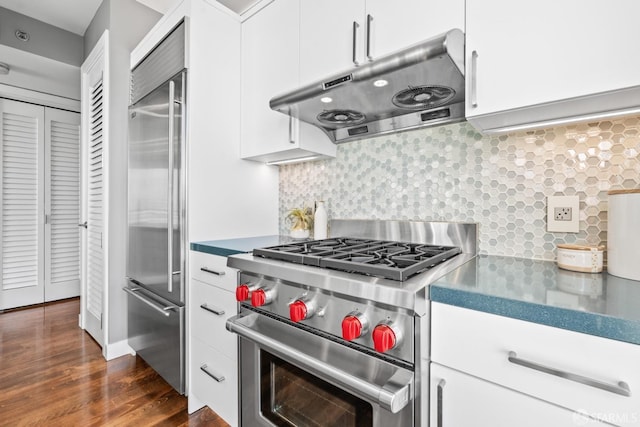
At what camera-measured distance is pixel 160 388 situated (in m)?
2.01

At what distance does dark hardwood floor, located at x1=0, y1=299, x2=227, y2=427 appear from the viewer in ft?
5.63

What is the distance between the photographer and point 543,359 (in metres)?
0.68

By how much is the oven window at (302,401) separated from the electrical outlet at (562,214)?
99 cm

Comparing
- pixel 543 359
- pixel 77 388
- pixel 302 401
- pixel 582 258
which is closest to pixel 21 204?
pixel 77 388

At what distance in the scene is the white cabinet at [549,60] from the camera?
83 centimetres

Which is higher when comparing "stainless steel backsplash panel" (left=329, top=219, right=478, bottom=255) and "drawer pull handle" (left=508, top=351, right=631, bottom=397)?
"stainless steel backsplash panel" (left=329, top=219, right=478, bottom=255)

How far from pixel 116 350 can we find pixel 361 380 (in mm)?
2408

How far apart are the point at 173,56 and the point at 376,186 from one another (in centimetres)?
148

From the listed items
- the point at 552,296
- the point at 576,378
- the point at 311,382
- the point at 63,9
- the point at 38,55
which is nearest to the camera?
the point at 576,378

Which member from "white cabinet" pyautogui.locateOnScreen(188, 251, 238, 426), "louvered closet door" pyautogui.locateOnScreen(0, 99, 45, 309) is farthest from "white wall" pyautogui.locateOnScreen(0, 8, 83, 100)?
"white cabinet" pyautogui.locateOnScreen(188, 251, 238, 426)

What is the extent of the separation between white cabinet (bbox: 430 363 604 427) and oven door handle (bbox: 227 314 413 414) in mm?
84

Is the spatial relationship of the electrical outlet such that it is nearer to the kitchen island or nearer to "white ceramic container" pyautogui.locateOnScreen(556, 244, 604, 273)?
"white ceramic container" pyautogui.locateOnScreen(556, 244, 604, 273)

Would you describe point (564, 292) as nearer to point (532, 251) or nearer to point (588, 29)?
point (532, 251)

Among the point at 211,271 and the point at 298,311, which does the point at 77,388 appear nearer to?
the point at 211,271
